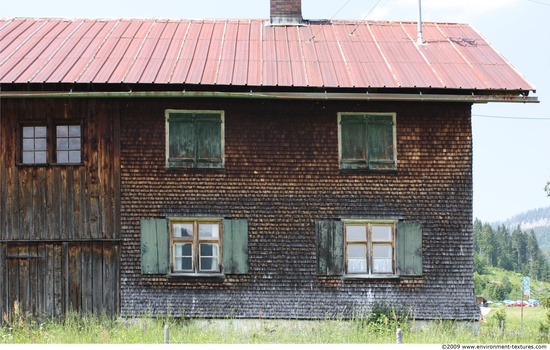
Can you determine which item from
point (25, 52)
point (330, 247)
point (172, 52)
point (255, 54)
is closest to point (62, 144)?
point (25, 52)

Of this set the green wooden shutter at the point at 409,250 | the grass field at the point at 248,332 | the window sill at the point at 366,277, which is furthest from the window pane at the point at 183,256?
the green wooden shutter at the point at 409,250

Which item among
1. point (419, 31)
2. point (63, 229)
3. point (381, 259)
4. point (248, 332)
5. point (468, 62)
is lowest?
point (248, 332)

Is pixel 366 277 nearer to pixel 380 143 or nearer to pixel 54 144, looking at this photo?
pixel 380 143

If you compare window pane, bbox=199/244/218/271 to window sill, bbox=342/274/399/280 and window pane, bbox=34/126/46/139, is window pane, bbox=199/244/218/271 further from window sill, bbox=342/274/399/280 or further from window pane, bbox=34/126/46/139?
window pane, bbox=34/126/46/139

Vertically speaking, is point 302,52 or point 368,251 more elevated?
point 302,52

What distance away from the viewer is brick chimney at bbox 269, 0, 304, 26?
19.7 m

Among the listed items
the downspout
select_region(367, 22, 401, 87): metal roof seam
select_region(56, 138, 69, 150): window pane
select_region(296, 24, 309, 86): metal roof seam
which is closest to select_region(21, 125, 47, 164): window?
select_region(56, 138, 69, 150): window pane

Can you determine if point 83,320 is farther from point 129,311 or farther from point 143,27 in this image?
point 143,27

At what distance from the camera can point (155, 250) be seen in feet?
50.9

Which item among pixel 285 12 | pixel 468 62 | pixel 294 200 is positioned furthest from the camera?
pixel 285 12

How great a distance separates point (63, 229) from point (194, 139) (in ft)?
11.8

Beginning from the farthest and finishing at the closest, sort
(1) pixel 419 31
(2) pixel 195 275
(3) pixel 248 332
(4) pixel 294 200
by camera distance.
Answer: (1) pixel 419 31 → (4) pixel 294 200 → (2) pixel 195 275 → (3) pixel 248 332

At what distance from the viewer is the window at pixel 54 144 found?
1570 cm

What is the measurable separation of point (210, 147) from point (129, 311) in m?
4.13
